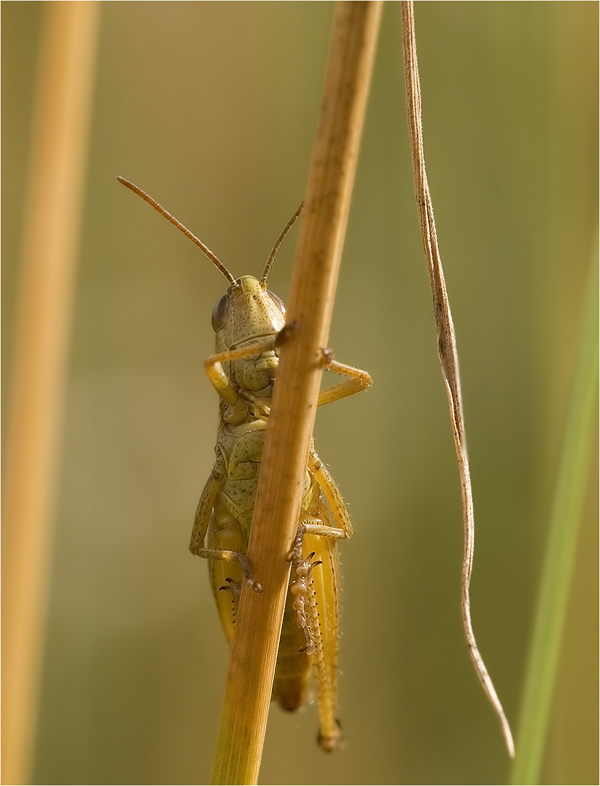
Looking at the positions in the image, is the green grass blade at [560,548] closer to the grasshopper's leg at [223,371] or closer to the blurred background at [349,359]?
the grasshopper's leg at [223,371]

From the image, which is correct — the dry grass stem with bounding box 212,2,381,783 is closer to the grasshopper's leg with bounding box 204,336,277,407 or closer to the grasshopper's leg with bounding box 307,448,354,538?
the grasshopper's leg with bounding box 204,336,277,407

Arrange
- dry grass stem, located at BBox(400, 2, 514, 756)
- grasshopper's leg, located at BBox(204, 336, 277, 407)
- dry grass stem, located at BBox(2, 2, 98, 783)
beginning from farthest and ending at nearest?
1. dry grass stem, located at BBox(2, 2, 98, 783)
2. grasshopper's leg, located at BBox(204, 336, 277, 407)
3. dry grass stem, located at BBox(400, 2, 514, 756)

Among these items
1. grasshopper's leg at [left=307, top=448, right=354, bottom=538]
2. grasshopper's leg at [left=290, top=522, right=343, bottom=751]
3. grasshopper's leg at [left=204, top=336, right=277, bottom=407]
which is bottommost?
grasshopper's leg at [left=290, top=522, right=343, bottom=751]

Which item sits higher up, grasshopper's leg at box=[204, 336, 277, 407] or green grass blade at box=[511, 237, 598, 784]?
grasshopper's leg at box=[204, 336, 277, 407]

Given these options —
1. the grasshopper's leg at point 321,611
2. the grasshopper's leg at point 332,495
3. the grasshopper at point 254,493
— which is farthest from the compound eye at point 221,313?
the grasshopper's leg at point 321,611

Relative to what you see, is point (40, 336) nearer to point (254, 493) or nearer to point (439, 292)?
point (254, 493)

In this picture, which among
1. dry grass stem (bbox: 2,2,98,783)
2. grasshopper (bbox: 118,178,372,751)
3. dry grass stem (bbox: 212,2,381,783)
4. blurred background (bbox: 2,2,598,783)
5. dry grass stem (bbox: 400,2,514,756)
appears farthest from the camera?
blurred background (bbox: 2,2,598,783)

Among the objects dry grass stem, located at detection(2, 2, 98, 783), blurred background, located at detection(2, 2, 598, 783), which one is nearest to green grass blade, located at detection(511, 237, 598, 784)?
blurred background, located at detection(2, 2, 598, 783)
